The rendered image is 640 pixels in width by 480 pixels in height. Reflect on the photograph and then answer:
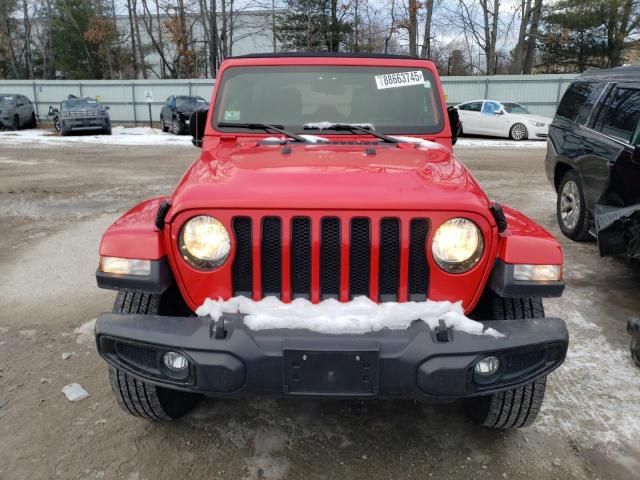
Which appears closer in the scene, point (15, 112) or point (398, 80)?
point (398, 80)

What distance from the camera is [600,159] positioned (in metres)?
5.48

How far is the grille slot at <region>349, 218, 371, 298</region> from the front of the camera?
91.6 inches

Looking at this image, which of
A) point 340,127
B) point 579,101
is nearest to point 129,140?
point 579,101

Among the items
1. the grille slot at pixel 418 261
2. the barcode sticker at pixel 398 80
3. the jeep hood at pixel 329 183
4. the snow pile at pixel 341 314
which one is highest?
the barcode sticker at pixel 398 80

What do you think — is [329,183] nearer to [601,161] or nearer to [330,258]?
[330,258]

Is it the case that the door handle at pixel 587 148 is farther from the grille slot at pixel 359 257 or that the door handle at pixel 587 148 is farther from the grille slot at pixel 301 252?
the grille slot at pixel 301 252

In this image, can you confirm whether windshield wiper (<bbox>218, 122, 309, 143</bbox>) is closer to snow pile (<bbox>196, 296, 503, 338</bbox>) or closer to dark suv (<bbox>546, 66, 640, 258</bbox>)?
snow pile (<bbox>196, 296, 503, 338</bbox>)

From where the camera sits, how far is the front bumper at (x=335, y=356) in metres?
2.16

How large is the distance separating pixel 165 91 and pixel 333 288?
27.1 metres

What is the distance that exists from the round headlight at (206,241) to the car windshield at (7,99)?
25830 mm

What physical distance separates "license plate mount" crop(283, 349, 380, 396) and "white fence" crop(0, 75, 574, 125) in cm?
2350

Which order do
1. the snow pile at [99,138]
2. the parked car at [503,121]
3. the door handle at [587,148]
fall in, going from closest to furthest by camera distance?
the door handle at [587,148]
the snow pile at [99,138]
the parked car at [503,121]

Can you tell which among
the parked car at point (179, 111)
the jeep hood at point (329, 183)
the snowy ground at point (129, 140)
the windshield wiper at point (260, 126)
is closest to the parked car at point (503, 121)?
the snowy ground at point (129, 140)

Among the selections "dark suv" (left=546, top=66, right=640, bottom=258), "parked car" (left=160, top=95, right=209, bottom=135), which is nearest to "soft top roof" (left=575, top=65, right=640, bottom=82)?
"dark suv" (left=546, top=66, right=640, bottom=258)
